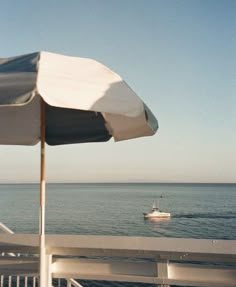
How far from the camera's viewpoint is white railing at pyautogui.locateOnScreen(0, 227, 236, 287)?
2.15 metres

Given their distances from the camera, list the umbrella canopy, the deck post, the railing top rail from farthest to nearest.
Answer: the deck post → the railing top rail → the umbrella canopy

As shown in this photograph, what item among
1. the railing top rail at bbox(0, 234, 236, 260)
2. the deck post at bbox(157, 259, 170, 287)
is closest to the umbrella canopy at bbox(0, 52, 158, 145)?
the railing top rail at bbox(0, 234, 236, 260)

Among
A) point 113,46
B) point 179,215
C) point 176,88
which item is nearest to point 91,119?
point 113,46

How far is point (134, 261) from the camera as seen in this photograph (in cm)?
232

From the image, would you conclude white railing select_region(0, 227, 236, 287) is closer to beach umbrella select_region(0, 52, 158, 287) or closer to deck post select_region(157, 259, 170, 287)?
deck post select_region(157, 259, 170, 287)

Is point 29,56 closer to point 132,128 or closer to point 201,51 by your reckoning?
point 132,128

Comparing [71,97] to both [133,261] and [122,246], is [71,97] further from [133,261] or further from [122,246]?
[133,261]

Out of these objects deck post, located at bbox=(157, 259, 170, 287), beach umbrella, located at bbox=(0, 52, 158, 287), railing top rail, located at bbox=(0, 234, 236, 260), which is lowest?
deck post, located at bbox=(157, 259, 170, 287)

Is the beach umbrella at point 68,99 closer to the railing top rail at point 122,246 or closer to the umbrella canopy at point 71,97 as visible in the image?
the umbrella canopy at point 71,97

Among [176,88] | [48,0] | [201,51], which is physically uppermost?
[201,51]

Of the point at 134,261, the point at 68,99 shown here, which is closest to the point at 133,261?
the point at 134,261

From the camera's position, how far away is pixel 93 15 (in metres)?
8.39

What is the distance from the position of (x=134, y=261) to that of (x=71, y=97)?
1.09 m

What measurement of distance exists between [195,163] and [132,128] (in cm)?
9622
